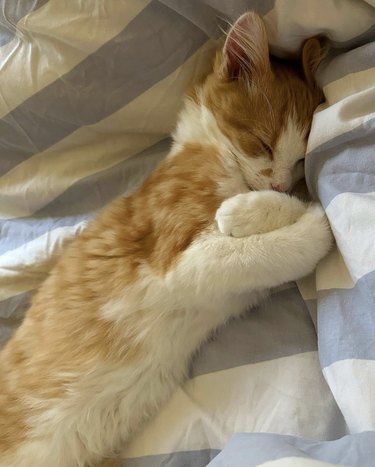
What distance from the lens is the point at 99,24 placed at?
1189 mm

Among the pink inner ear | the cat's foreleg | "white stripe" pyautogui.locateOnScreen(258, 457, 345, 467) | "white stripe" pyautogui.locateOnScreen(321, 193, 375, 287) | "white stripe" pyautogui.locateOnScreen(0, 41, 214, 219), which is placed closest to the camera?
"white stripe" pyautogui.locateOnScreen(258, 457, 345, 467)

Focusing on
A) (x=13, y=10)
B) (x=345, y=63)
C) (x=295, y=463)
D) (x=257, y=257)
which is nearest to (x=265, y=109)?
(x=345, y=63)

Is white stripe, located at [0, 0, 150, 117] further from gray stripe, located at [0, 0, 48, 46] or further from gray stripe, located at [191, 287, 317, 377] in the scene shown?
gray stripe, located at [191, 287, 317, 377]

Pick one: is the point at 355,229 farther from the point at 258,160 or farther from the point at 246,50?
the point at 246,50

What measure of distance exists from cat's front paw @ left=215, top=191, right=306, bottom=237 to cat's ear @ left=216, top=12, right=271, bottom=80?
11.4 inches

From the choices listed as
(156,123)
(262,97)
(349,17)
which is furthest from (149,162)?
(349,17)

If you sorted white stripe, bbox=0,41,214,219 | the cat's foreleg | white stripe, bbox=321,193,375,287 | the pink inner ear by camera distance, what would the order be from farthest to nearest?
white stripe, bbox=0,41,214,219 → the pink inner ear → the cat's foreleg → white stripe, bbox=321,193,375,287

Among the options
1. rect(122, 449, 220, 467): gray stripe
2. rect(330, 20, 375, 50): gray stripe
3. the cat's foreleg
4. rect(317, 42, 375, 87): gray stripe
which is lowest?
rect(122, 449, 220, 467): gray stripe

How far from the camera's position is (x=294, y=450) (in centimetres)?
81

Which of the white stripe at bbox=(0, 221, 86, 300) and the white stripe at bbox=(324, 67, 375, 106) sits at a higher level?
the white stripe at bbox=(324, 67, 375, 106)

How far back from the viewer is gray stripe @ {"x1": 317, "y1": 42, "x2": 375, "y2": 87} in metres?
0.98

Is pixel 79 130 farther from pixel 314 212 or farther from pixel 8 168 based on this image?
pixel 314 212

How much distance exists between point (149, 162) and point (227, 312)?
455 millimetres

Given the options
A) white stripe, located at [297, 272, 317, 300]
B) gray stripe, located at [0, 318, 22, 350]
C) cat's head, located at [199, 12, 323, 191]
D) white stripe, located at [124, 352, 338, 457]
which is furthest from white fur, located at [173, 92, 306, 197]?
gray stripe, located at [0, 318, 22, 350]
